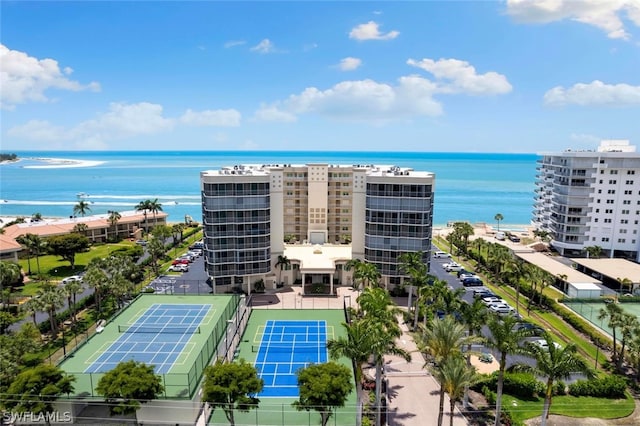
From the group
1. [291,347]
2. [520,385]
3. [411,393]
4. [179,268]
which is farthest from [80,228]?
[520,385]

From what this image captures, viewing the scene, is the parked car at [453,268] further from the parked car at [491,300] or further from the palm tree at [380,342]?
the palm tree at [380,342]

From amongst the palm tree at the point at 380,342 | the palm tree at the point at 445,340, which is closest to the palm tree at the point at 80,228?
the palm tree at the point at 380,342

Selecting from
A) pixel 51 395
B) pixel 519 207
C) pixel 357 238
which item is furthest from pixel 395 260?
pixel 519 207

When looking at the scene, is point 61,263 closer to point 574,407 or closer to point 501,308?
point 501,308

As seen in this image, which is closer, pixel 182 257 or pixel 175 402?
pixel 175 402

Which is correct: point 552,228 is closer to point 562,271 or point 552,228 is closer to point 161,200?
point 562,271

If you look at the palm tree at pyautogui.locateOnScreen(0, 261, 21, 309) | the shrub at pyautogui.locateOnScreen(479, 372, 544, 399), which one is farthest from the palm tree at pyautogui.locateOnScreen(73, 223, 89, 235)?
the shrub at pyautogui.locateOnScreen(479, 372, 544, 399)
